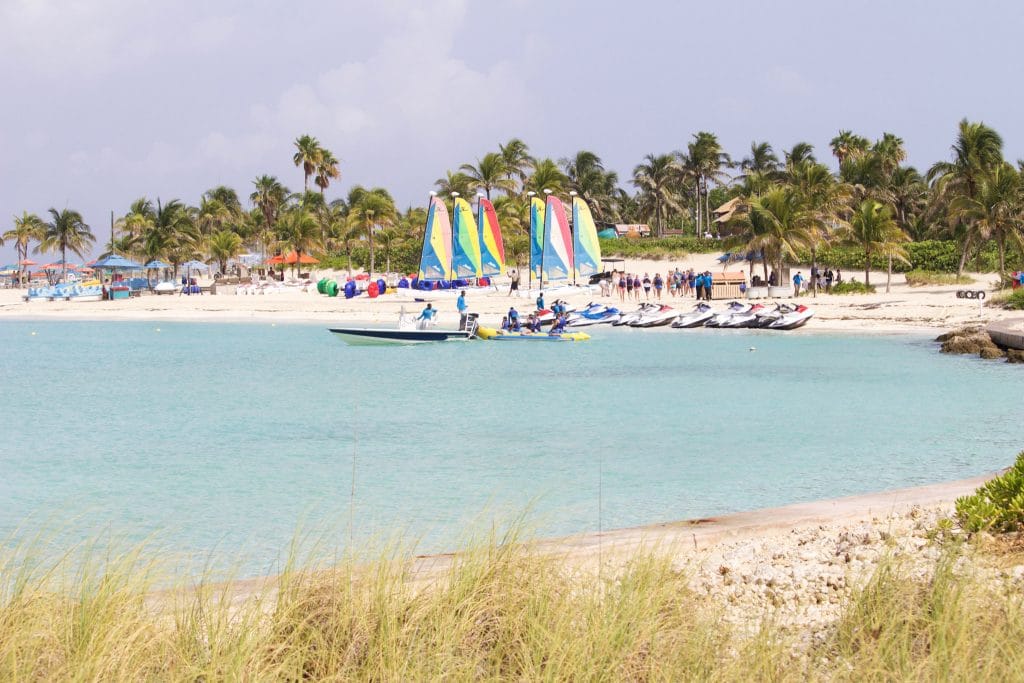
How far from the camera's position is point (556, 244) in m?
49.8

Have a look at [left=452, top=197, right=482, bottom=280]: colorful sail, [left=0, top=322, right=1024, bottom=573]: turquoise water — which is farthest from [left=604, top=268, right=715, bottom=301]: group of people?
[left=0, top=322, right=1024, bottom=573]: turquoise water

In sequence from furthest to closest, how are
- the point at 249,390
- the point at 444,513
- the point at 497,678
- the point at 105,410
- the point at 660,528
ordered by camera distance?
the point at 249,390, the point at 105,410, the point at 444,513, the point at 660,528, the point at 497,678

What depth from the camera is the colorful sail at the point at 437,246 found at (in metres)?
48.9

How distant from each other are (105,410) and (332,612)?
18.5m

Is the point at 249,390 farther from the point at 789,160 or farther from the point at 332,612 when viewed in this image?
the point at 789,160

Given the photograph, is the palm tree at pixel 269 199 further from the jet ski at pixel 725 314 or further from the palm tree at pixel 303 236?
the jet ski at pixel 725 314

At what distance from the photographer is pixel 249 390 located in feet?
81.3

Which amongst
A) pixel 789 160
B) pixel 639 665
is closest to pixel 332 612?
pixel 639 665

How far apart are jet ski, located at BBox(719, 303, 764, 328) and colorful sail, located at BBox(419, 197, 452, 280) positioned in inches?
589

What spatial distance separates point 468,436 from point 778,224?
111 feet

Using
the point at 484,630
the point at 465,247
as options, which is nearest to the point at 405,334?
the point at 465,247

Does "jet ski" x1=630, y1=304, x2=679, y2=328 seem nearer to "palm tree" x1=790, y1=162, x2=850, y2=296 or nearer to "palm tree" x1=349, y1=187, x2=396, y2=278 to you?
"palm tree" x1=790, y1=162, x2=850, y2=296

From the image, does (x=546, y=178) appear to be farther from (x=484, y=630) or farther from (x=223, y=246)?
(x=484, y=630)

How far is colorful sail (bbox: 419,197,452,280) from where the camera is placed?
160 feet
